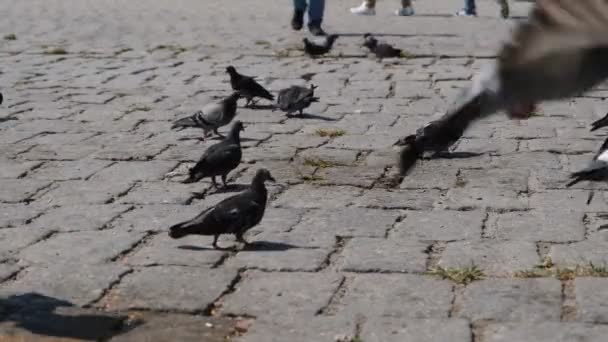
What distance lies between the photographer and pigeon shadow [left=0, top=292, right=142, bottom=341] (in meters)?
3.93

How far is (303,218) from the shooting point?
5.76 metres

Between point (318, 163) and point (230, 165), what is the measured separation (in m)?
0.83

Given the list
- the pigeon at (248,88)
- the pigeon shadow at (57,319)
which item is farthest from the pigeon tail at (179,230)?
the pigeon at (248,88)

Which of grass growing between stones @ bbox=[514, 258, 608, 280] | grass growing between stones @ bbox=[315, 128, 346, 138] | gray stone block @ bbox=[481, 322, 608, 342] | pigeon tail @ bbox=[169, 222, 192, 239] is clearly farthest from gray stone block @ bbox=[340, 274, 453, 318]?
grass growing between stones @ bbox=[315, 128, 346, 138]

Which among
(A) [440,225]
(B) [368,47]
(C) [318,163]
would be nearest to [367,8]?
(B) [368,47]

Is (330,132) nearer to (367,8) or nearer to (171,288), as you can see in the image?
(171,288)

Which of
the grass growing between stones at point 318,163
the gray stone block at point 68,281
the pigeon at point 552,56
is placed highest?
the pigeon at point 552,56

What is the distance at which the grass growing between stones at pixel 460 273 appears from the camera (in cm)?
459

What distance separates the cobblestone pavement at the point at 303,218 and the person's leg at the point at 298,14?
318 centimetres

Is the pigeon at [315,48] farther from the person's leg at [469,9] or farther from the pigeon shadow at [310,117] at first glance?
the person's leg at [469,9]

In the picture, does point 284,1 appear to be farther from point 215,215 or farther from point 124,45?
point 215,215

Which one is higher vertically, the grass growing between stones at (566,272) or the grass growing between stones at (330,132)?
the grass growing between stones at (566,272)

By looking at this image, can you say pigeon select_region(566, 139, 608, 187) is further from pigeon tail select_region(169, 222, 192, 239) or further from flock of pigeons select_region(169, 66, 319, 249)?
pigeon tail select_region(169, 222, 192, 239)

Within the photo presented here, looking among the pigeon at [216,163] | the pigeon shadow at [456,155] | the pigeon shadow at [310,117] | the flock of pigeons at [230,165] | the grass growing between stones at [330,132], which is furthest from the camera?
the pigeon shadow at [310,117]
